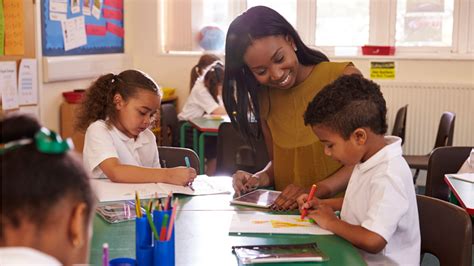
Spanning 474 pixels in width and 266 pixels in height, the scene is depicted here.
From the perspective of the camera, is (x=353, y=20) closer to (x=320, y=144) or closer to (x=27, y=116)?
(x=320, y=144)

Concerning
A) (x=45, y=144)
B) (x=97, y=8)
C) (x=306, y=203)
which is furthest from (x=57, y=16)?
(x=45, y=144)

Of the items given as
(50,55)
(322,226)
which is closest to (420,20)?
(50,55)

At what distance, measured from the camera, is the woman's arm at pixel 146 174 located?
2.21 metres

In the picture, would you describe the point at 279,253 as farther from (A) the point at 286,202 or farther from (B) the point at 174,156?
(B) the point at 174,156

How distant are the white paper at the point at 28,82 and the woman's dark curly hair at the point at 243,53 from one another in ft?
8.64

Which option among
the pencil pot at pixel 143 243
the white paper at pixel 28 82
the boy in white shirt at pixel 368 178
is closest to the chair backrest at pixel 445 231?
the boy in white shirt at pixel 368 178

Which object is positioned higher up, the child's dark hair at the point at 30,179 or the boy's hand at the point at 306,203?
the child's dark hair at the point at 30,179

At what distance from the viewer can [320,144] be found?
213 cm

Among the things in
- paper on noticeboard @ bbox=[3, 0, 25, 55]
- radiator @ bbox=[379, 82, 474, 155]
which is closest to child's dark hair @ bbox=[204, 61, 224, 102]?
paper on noticeboard @ bbox=[3, 0, 25, 55]

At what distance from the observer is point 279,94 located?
2.24 m

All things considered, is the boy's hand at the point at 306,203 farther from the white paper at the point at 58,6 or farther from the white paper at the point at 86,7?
the white paper at the point at 86,7

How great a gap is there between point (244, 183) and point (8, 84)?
8.74 feet

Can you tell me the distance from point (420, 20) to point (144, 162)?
380 cm

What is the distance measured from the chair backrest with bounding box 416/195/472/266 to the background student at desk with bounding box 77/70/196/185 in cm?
93
